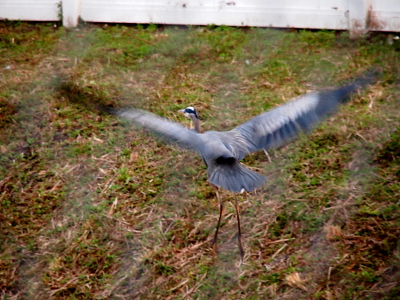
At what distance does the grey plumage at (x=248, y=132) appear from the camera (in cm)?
301

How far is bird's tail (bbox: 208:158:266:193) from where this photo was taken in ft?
9.36

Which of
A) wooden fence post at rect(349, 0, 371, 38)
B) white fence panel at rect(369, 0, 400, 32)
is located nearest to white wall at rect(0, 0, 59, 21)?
wooden fence post at rect(349, 0, 371, 38)

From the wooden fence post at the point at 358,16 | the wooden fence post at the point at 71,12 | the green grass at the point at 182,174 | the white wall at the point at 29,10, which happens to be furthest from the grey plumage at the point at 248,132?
the white wall at the point at 29,10

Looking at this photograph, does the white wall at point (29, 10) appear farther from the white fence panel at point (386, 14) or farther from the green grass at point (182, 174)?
the white fence panel at point (386, 14)

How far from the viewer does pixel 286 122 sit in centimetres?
312

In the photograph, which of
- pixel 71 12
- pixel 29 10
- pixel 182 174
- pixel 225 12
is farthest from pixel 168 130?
pixel 29 10

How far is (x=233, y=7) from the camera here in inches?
188

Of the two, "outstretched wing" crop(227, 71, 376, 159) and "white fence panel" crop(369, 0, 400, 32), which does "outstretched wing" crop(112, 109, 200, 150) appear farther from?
"white fence panel" crop(369, 0, 400, 32)

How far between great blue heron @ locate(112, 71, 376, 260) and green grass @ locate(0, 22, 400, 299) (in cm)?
29

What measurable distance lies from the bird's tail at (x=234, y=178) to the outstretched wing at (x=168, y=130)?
200 millimetres

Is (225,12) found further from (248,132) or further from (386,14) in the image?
(248,132)

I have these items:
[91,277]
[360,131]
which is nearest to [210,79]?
[360,131]

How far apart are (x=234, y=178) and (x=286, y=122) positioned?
19.3 inches

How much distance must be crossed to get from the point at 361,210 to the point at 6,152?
2.35 meters
